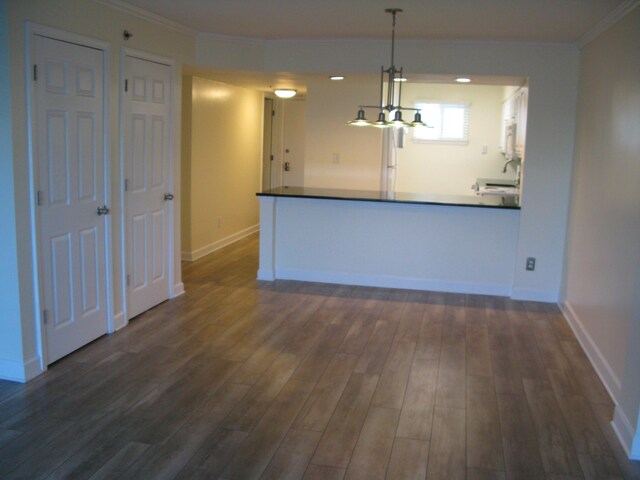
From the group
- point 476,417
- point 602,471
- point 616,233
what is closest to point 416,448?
point 476,417

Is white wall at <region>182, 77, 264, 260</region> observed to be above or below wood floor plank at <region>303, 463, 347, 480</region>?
above

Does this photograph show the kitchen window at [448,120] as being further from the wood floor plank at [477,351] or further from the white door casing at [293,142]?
the wood floor plank at [477,351]

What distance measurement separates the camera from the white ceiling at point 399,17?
13.2 feet

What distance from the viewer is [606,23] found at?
4348mm

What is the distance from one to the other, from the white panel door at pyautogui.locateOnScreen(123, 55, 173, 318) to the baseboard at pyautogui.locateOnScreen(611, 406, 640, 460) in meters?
3.37

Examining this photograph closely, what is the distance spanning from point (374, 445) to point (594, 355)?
1.95m

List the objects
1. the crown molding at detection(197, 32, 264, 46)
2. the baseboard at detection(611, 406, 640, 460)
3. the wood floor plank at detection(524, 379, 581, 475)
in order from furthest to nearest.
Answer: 1. the crown molding at detection(197, 32, 264, 46)
2. the baseboard at detection(611, 406, 640, 460)
3. the wood floor plank at detection(524, 379, 581, 475)

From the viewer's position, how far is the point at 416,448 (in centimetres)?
302

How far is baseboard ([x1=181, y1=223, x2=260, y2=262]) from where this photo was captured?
7039 mm

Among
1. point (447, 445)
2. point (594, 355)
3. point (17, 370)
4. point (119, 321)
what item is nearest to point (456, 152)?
point (594, 355)

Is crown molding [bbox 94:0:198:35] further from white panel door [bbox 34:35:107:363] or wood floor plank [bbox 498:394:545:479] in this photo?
wood floor plank [bbox 498:394:545:479]

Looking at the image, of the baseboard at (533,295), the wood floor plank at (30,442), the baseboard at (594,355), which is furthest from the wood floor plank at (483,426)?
the baseboard at (533,295)

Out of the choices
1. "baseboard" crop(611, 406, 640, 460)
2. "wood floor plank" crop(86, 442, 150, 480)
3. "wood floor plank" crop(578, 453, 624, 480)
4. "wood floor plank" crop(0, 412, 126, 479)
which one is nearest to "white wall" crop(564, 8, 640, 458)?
"baseboard" crop(611, 406, 640, 460)

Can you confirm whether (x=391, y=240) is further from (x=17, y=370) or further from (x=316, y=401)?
(x=17, y=370)
